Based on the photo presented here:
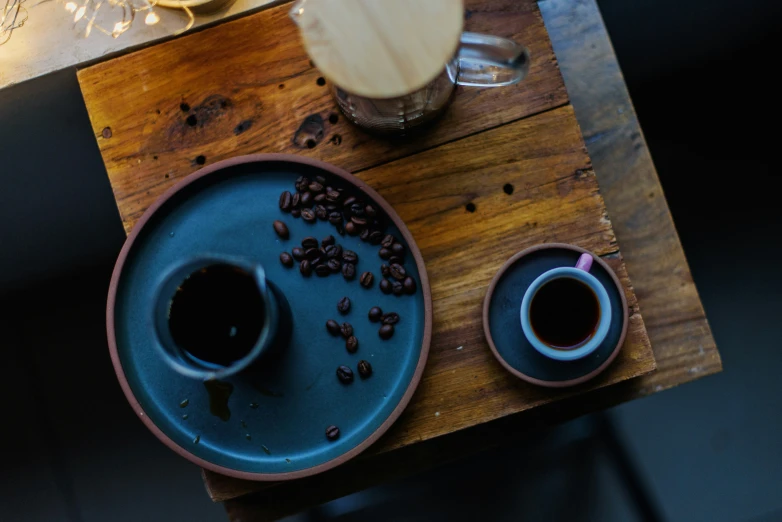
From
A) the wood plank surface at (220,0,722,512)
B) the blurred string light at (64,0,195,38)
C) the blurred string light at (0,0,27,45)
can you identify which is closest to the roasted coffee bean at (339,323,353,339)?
the wood plank surface at (220,0,722,512)

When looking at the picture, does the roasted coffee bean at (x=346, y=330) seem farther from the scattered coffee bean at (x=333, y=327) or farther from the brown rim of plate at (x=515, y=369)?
the brown rim of plate at (x=515, y=369)

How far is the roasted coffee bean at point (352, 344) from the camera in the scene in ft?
2.95

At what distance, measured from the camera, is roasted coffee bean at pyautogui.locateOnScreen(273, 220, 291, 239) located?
912mm

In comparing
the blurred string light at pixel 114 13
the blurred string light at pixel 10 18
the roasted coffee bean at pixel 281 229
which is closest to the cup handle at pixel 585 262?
the roasted coffee bean at pixel 281 229

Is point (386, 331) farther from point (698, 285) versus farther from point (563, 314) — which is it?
point (698, 285)

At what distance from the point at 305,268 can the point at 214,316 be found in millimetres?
145

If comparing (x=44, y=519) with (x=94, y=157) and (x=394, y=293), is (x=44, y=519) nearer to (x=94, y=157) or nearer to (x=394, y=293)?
(x=94, y=157)

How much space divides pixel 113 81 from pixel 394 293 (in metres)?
0.53

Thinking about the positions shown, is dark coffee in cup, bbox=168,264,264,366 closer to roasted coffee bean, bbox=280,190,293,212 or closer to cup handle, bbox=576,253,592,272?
roasted coffee bean, bbox=280,190,293,212

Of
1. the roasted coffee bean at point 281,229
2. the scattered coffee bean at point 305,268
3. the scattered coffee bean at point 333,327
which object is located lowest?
the scattered coffee bean at point 333,327

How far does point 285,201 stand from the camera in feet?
3.00

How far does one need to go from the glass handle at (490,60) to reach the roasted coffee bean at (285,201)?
0.29 meters

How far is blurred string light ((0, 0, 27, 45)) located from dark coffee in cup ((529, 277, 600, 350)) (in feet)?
3.03

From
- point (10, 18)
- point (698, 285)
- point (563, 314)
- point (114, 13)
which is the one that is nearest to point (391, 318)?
point (563, 314)
